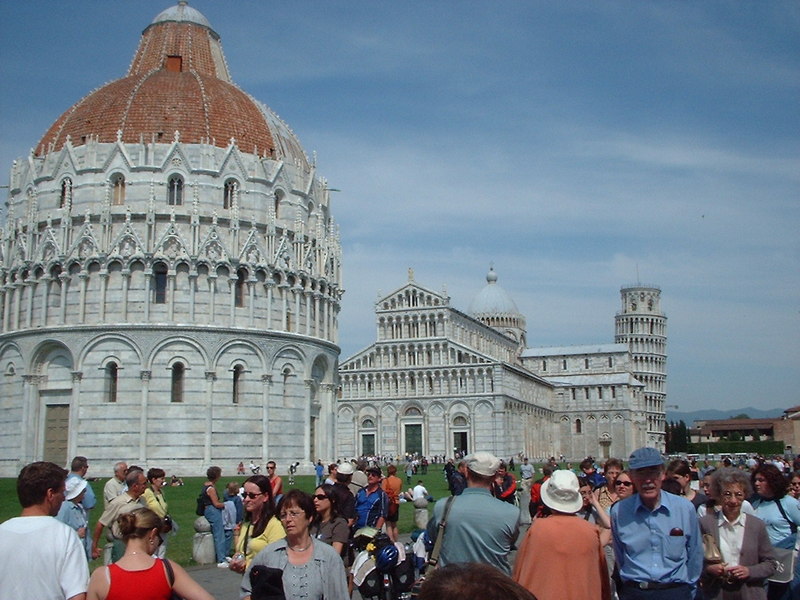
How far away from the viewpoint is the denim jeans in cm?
1498

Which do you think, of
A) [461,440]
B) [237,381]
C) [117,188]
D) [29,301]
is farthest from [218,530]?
[461,440]

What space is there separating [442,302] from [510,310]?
100 feet

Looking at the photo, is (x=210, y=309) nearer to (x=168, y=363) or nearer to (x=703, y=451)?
(x=168, y=363)

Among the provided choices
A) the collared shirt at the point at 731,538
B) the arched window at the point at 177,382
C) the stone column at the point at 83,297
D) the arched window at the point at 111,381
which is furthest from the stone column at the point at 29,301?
the collared shirt at the point at 731,538

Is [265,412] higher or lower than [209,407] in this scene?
lower

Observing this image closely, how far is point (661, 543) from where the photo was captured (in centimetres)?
612

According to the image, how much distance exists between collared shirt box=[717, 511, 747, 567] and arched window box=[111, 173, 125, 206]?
39.4 metres

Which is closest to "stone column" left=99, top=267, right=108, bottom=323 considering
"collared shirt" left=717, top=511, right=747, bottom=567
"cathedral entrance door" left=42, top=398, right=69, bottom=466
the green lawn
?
"cathedral entrance door" left=42, top=398, right=69, bottom=466

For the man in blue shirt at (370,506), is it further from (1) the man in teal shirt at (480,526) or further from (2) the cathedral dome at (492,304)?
(2) the cathedral dome at (492,304)

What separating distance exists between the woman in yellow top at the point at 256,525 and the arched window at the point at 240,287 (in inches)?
1405

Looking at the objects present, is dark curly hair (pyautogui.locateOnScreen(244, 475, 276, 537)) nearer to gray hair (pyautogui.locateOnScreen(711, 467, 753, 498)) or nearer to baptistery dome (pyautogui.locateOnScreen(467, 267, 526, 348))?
gray hair (pyautogui.locateOnScreen(711, 467, 753, 498))

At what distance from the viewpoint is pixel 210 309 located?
42.1 metres

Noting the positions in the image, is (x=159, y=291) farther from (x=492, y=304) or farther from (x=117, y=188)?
(x=492, y=304)

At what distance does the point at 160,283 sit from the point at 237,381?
5881mm
